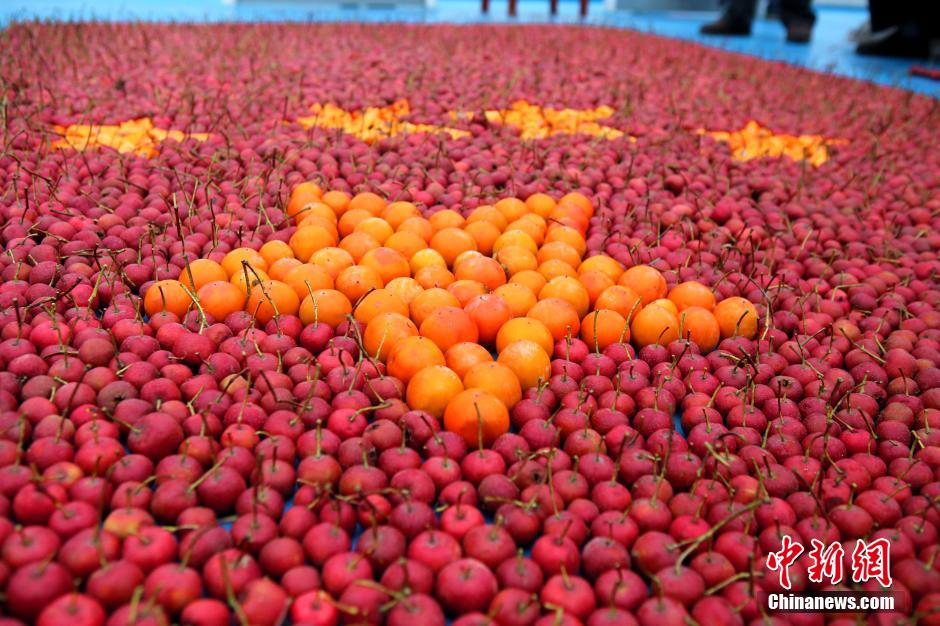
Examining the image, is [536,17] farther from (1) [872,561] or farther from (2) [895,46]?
(1) [872,561]

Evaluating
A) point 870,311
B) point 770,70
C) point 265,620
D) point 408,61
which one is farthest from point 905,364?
point 770,70

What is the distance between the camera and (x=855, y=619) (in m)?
1.24

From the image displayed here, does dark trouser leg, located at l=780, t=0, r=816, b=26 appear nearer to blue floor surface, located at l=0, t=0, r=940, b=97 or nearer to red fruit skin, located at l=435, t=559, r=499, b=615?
blue floor surface, located at l=0, t=0, r=940, b=97

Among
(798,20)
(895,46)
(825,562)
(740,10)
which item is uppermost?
(740,10)

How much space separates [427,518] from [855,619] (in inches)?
29.6

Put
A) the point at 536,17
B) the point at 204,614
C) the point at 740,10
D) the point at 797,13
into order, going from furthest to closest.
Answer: the point at 536,17 → the point at 740,10 → the point at 797,13 → the point at 204,614

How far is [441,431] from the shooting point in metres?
1.65

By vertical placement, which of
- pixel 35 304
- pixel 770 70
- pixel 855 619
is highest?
pixel 770 70

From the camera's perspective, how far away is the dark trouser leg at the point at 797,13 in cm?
965

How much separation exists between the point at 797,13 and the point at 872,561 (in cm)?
1000

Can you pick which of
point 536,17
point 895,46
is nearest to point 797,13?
point 895,46

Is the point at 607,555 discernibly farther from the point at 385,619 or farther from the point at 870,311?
the point at 870,311

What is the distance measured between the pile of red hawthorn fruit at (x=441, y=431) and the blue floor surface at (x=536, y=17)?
4405mm

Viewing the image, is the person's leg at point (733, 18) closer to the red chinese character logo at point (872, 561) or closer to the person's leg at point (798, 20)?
the person's leg at point (798, 20)
